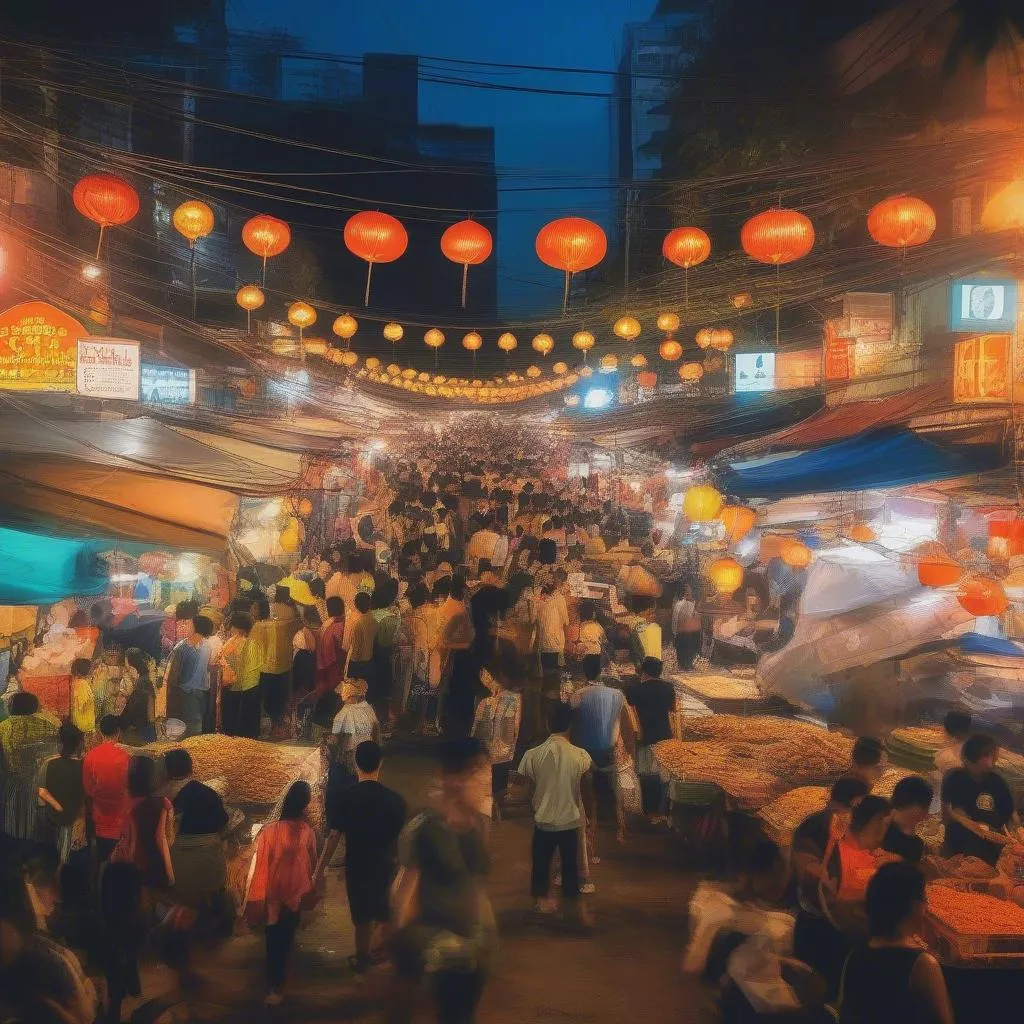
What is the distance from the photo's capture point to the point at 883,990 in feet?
12.3

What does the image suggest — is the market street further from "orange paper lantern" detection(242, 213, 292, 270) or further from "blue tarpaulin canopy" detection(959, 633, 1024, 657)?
"orange paper lantern" detection(242, 213, 292, 270)

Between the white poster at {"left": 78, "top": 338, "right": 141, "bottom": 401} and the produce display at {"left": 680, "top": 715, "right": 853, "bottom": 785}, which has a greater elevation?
the white poster at {"left": 78, "top": 338, "right": 141, "bottom": 401}

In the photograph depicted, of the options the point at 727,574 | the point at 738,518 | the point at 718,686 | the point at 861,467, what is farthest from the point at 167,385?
the point at 861,467

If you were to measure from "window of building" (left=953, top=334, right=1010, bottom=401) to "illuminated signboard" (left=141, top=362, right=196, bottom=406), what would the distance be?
12.4m

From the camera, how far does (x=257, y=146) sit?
125 feet

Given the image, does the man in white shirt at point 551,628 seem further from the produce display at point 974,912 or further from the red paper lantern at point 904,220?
the produce display at point 974,912

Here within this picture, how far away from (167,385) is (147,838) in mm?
12531

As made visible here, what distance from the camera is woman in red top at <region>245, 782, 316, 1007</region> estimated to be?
5609 millimetres

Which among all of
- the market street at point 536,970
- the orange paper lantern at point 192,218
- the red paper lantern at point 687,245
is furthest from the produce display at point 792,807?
the orange paper lantern at point 192,218

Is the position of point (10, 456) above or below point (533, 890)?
above

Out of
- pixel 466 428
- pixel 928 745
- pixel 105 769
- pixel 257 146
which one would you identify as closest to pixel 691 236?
pixel 928 745

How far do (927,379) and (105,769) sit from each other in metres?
14.5

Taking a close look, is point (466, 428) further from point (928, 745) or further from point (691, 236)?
point (928, 745)

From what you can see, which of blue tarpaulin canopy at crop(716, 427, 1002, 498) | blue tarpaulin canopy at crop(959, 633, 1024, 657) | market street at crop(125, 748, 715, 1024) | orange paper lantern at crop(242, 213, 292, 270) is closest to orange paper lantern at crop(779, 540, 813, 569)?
blue tarpaulin canopy at crop(716, 427, 1002, 498)
